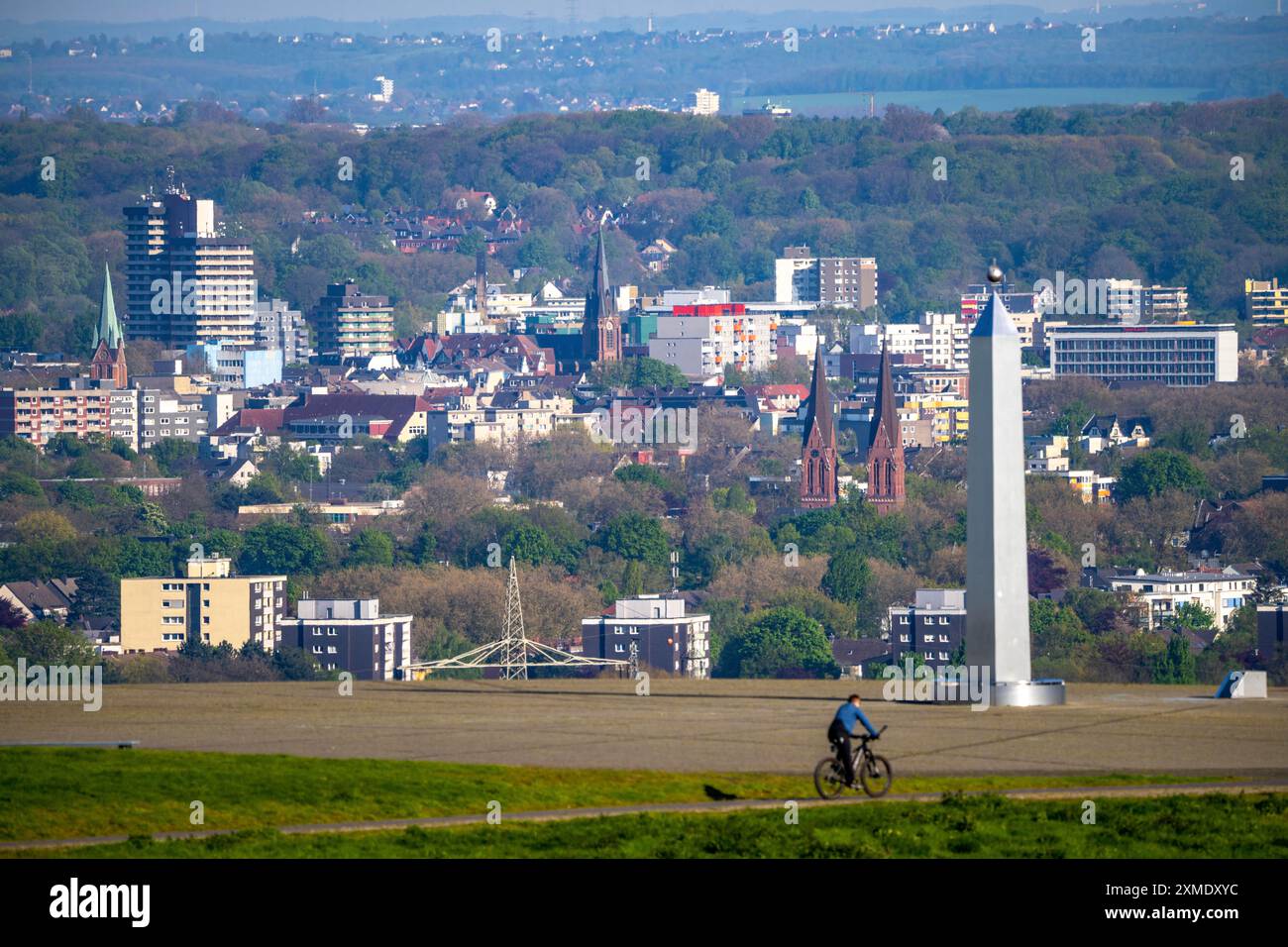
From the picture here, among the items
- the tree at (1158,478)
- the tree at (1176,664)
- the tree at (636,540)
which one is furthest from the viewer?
the tree at (1158,478)

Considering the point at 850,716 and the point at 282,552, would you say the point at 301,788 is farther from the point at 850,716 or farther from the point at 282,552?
the point at 282,552

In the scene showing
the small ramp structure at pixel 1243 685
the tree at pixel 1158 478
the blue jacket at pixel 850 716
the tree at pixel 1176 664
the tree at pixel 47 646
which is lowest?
the tree at pixel 1176 664

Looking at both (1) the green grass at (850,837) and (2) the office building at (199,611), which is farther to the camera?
(2) the office building at (199,611)

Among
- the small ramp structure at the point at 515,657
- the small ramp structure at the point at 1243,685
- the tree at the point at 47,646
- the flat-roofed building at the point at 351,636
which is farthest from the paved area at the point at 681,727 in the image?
the flat-roofed building at the point at 351,636

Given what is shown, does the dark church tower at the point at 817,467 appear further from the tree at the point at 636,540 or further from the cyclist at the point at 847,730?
the cyclist at the point at 847,730

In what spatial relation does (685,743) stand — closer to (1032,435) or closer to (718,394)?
(1032,435)

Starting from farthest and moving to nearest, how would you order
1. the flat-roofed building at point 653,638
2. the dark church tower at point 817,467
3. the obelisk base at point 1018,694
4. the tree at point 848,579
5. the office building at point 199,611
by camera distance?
the dark church tower at point 817,467 < the tree at point 848,579 < the office building at point 199,611 < the flat-roofed building at point 653,638 < the obelisk base at point 1018,694

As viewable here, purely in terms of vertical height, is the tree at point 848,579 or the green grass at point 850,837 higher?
the tree at point 848,579
